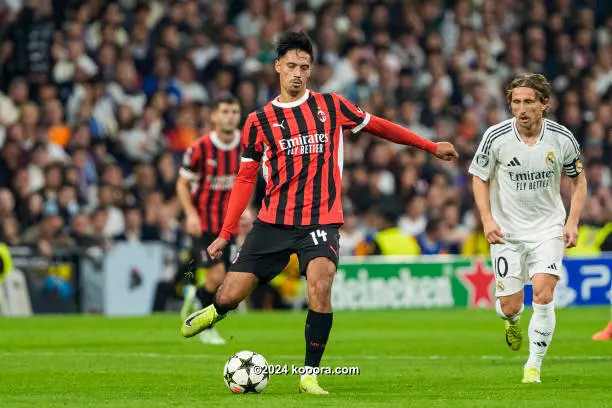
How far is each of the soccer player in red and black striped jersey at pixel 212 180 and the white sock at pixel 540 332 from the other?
15.7 feet

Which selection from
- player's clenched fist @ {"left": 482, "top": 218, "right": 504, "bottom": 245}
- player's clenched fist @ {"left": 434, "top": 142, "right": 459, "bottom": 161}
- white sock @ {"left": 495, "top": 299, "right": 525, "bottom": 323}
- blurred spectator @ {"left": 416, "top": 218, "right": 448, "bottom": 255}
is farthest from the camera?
blurred spectator @ {"left": 416, "top": 218, "right": 448, "bottom": 255}

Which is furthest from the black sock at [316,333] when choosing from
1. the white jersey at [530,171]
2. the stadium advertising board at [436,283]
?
the stadium advertising board at [436,283]

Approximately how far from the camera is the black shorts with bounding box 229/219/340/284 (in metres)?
8.63

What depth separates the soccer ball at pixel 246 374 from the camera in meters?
8.51

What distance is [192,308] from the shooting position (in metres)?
14.9

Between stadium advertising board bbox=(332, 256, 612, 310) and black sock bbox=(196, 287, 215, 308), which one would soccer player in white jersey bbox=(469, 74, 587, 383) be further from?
stadium advertising board bbox=(332, 256, 612, 310)

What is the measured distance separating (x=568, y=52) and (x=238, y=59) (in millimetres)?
7012

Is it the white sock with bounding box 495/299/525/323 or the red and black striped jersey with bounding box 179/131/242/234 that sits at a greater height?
the red and black striped jersey with bounding box 179/131/242/234

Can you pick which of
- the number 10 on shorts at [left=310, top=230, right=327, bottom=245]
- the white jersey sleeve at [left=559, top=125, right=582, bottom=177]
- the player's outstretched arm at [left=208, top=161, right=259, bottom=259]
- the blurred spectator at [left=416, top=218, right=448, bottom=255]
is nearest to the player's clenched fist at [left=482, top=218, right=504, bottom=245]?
the white jersey sleeve at [left=559, top=125, right=582, bottom=177]

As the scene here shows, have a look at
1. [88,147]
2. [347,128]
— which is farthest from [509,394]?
[88,147]

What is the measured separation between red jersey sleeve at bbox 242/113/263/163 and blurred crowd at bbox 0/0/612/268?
28.0 ft

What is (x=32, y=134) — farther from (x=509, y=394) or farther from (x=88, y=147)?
(x=509, y=394)

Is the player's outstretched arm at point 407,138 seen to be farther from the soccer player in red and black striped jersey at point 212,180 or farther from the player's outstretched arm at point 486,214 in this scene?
the soccer player in red and black striped jersey at point 212,180

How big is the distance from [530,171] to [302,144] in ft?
5.93
